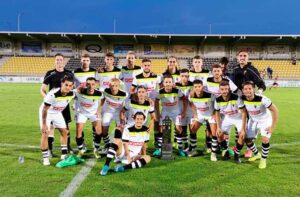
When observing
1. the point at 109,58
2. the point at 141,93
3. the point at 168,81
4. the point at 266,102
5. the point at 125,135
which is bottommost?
the point at 125,135

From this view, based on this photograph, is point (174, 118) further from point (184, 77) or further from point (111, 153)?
point (111, 153)

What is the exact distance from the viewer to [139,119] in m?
6.15

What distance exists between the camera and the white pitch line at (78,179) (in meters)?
4.69

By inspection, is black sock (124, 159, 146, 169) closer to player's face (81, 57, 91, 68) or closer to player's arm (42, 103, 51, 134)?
player's arm (42, 103, 51, 134)

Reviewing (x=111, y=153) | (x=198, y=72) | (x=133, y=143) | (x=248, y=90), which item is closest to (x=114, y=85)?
(x=133, y=143)

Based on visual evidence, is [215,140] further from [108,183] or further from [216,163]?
[108,183]

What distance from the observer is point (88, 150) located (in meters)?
7.33

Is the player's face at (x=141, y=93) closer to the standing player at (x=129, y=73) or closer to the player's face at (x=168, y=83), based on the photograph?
the player's face at (x=168, y=83)

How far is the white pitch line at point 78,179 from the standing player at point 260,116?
2905 mm

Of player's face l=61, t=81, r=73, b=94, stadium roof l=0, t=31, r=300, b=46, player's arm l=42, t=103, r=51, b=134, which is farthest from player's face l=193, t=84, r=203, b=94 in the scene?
stadium roof l=0, t=31, r=300, b=46

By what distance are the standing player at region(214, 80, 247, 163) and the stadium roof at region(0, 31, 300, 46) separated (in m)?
36.2

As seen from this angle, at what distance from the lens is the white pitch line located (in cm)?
469

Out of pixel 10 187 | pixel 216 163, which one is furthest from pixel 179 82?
pixel 10 187

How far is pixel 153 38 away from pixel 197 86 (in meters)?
38.6
